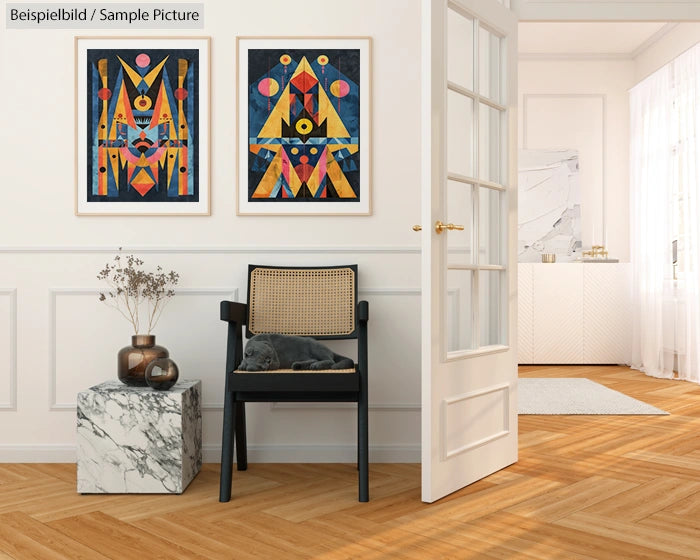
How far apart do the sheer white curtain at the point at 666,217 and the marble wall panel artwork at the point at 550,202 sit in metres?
0.54

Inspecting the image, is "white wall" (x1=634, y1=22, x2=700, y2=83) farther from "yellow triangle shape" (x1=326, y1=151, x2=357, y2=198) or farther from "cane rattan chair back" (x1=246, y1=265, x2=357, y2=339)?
"cane rattan chair back" (x1=246, y1=265, x2=357, y2=339)

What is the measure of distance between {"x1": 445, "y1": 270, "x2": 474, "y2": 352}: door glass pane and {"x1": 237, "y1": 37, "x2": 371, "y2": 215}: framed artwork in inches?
24.4

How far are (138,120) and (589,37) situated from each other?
471 centimetres

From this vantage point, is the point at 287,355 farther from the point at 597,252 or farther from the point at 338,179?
the point at 597,252

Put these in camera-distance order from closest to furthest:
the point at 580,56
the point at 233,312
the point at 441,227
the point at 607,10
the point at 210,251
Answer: the point at 441,227 → the point at 233,312 → the point at 210,251 → the point at 607,10 → the point at 580,56

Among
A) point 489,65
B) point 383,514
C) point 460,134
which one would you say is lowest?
point 383,514

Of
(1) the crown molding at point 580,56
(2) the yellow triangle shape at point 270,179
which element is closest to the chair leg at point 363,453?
(2) the yellow triangle shape at point 270,179

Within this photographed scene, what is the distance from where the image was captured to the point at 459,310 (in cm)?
272

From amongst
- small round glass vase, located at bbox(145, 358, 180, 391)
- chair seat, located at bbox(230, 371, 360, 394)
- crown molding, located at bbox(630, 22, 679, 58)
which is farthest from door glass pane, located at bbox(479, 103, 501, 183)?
crown molding, located at bbox(630, 22, 679, 58)

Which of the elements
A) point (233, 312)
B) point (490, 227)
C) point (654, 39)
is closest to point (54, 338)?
point (233, 312)

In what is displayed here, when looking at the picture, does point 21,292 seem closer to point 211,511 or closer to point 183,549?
point 211,511

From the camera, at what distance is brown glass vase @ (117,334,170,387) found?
9.03ft

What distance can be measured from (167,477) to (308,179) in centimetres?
136

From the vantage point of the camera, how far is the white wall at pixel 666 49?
223 inches
